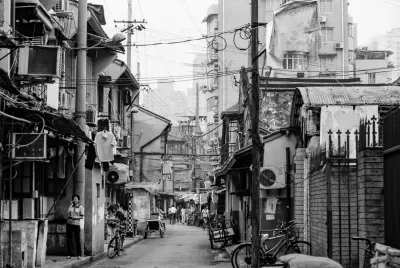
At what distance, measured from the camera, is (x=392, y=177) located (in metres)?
12.2

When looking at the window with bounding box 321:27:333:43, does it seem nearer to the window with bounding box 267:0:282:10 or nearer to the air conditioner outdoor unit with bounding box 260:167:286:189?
the window with bounding box 267:0:282:10

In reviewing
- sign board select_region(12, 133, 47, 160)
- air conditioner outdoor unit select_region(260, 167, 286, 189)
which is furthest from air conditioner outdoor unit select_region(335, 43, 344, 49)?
sign board select_region(12, 133, 47, 160)

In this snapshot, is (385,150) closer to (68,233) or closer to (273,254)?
(273,254)

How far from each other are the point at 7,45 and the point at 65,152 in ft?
33.5

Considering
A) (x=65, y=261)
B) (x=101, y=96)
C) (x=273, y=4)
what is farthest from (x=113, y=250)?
(x=273, y=4)

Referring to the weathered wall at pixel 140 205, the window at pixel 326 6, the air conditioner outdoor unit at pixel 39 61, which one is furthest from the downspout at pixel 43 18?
the window at pixel 326 6

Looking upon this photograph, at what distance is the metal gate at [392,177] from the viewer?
11742mm

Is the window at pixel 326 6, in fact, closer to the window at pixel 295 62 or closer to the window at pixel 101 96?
the window at pixel 295 62

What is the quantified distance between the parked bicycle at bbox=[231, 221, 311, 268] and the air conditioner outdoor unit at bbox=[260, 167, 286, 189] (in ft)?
12.1

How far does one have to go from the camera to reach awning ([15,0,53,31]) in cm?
1892

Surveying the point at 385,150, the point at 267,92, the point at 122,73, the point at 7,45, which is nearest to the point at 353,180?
the point at 385,150

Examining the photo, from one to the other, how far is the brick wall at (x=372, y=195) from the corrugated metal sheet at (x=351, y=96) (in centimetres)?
575

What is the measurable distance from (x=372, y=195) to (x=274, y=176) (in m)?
10.5

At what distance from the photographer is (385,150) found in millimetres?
12609
